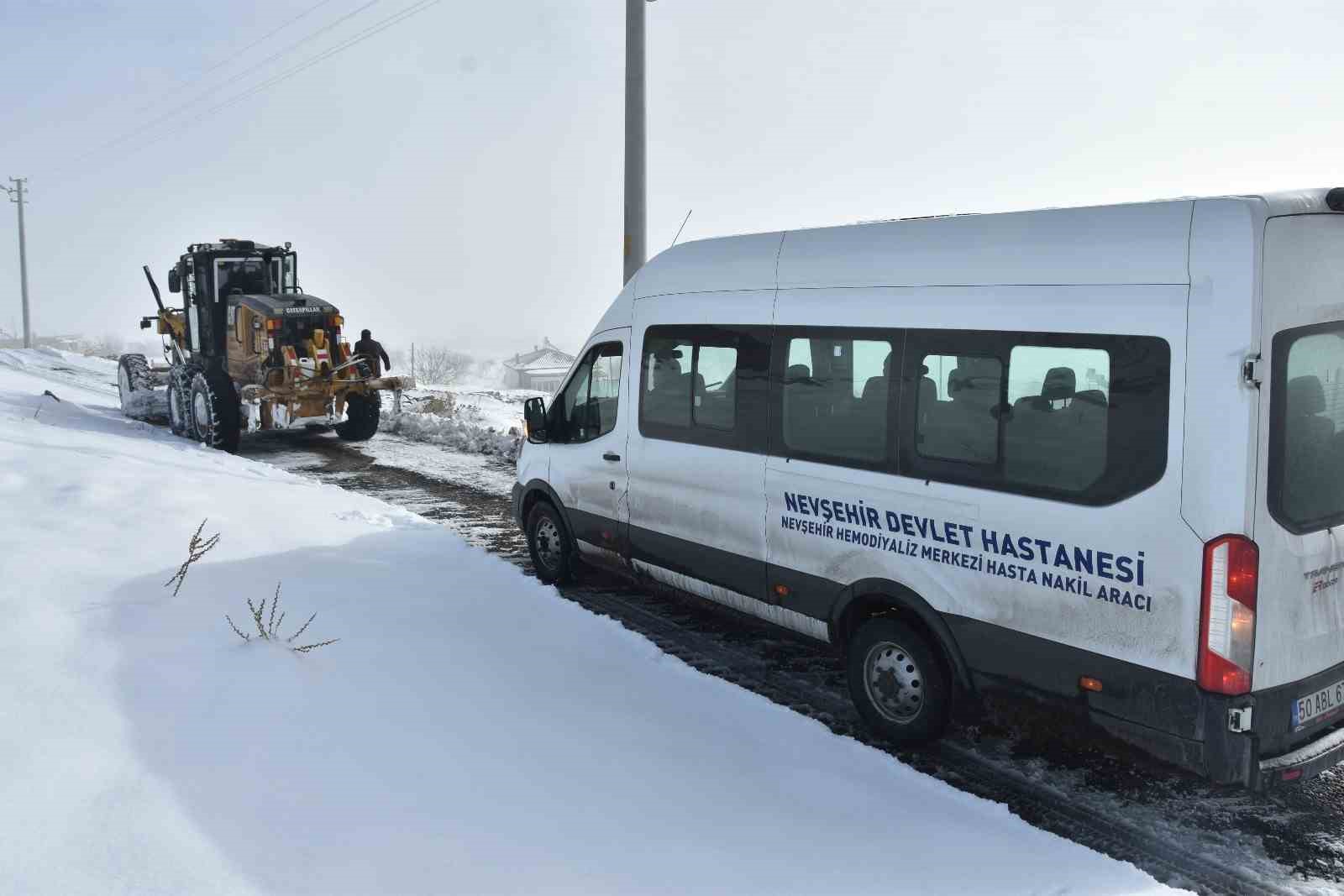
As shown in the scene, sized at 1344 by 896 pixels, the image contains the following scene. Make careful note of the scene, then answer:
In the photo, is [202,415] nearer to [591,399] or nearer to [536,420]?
[536,420]

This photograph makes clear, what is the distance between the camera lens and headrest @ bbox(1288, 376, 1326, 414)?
3.95m

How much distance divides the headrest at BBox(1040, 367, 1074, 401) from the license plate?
1.54 metres

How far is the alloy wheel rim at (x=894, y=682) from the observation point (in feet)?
17.1

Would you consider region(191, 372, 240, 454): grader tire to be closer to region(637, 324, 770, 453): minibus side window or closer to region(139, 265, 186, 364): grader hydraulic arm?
region(139, 265, 186, 364): grader hydraulic arm

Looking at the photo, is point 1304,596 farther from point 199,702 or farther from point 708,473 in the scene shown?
point 199,702

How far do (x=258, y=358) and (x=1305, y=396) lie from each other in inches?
552

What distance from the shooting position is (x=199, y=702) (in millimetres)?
4461

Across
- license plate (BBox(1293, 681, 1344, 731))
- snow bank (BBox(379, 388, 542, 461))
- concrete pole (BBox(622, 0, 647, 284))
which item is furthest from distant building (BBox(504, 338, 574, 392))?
license plate (BBox(1293, 681, 1344, 731))

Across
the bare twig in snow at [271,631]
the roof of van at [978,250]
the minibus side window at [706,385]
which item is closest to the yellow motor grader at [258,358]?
the minibus side window at [706,385]

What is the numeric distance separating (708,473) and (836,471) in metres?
1.13

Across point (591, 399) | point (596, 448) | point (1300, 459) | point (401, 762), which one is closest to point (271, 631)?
point (401, 762)

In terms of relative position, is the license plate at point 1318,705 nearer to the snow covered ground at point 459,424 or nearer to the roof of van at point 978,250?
the roof of van at point 978,250

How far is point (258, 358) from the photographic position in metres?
15.0

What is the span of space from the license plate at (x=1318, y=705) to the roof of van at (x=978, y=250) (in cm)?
180
